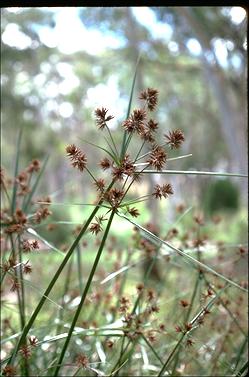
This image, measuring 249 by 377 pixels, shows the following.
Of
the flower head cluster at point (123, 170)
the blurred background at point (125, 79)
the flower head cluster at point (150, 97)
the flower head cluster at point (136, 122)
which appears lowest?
the flower head cluster at point (123, 170)

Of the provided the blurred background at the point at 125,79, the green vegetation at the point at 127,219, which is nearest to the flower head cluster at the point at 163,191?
the green vegetation at the point at 127,219

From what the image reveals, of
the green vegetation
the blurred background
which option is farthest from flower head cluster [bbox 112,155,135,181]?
the blurred background

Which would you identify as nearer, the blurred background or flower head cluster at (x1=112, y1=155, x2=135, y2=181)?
flower head cluster at (x1=112, y1=155, x2=135, y2=181)

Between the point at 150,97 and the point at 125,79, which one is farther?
the point at 125,79

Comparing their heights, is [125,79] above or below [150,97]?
above

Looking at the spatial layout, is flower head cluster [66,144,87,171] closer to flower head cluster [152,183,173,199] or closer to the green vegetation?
the green vegetation

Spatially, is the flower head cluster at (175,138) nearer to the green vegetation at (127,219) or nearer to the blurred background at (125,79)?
the green vegetation at (127,219)

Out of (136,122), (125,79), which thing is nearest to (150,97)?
(136,122)

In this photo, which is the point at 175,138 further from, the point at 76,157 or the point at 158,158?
the point at 76,157

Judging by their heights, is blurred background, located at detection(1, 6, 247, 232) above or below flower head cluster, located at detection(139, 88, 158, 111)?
above

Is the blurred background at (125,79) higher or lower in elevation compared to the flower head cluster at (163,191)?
higher
